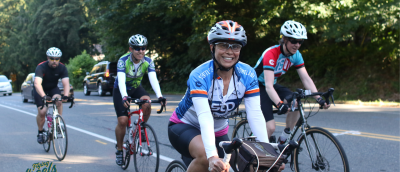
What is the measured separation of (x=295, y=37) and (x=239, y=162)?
2401 millimetres

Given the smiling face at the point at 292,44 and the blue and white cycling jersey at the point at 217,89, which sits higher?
the smiling face at the point at 292,44

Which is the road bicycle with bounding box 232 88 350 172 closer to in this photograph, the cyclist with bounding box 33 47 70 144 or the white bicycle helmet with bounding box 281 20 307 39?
the white bicycle helmet with bounding box 281 20 307 39

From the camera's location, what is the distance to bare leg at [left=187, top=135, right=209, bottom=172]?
9.24 ft

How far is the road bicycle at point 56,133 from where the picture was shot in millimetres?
6184

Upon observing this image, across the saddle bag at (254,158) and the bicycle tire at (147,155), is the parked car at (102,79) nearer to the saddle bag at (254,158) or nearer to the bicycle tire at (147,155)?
the bicycle tire at (147,155)

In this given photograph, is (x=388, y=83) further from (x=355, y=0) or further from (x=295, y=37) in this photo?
(x=295, y=37)

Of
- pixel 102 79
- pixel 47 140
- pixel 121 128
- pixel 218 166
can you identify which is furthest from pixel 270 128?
pixel 102 79

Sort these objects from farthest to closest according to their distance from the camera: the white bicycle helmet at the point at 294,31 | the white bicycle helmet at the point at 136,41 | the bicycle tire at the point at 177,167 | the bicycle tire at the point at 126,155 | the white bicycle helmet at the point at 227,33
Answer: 1. the bicycle tire at the point at 126,155
2. the white bicycle helmet at the point at 136,41
3. the white bicycle helmet at the point at 294,31
4. the bicycle tire at the point at 177,167
5. the white bicycle helmet at the point at 227,33

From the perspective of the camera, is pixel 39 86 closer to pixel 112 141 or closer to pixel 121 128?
pixel 112 141

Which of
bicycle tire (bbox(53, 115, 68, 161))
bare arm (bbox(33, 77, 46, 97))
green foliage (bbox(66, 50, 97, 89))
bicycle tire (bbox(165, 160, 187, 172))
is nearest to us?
bicycle tire (bbox(165, 160, 187, 172))

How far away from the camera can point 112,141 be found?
752 centimetres

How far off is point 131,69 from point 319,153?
2.84 m

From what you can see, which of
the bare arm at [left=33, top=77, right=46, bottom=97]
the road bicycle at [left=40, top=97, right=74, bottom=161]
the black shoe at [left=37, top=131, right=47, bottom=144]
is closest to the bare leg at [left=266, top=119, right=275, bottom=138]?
the road bicycle at [left=40, top=97, right=74, bottom=161]

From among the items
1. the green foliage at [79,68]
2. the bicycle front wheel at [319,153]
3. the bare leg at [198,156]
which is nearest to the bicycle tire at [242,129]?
the bicycle front wheel at [319,153]
